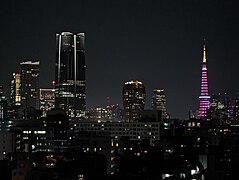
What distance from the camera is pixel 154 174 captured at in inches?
703

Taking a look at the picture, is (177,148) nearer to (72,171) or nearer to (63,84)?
(72,171)

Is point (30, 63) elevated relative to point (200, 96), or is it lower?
elevated

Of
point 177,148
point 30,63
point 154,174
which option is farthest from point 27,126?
point 30,63

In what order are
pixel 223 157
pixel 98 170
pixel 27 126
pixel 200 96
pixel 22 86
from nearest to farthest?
pixel 98 170 < pixel 223 157 < pixel 27 126 < pixel 200 96 < pixel 22 86

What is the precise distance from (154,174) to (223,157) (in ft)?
18.1

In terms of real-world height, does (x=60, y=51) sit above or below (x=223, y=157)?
above

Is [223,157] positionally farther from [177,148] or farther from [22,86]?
[22,86]

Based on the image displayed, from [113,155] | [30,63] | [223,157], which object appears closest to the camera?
[223,157]

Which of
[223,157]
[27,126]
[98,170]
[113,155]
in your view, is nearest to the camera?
[98,170]

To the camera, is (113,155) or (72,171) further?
(113,155)

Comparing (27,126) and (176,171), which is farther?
(27,126)

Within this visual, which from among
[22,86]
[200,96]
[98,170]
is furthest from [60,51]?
[98,170]

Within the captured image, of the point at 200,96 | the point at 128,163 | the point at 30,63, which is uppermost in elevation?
the point at 30,63

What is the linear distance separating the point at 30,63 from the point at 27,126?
4130cm
